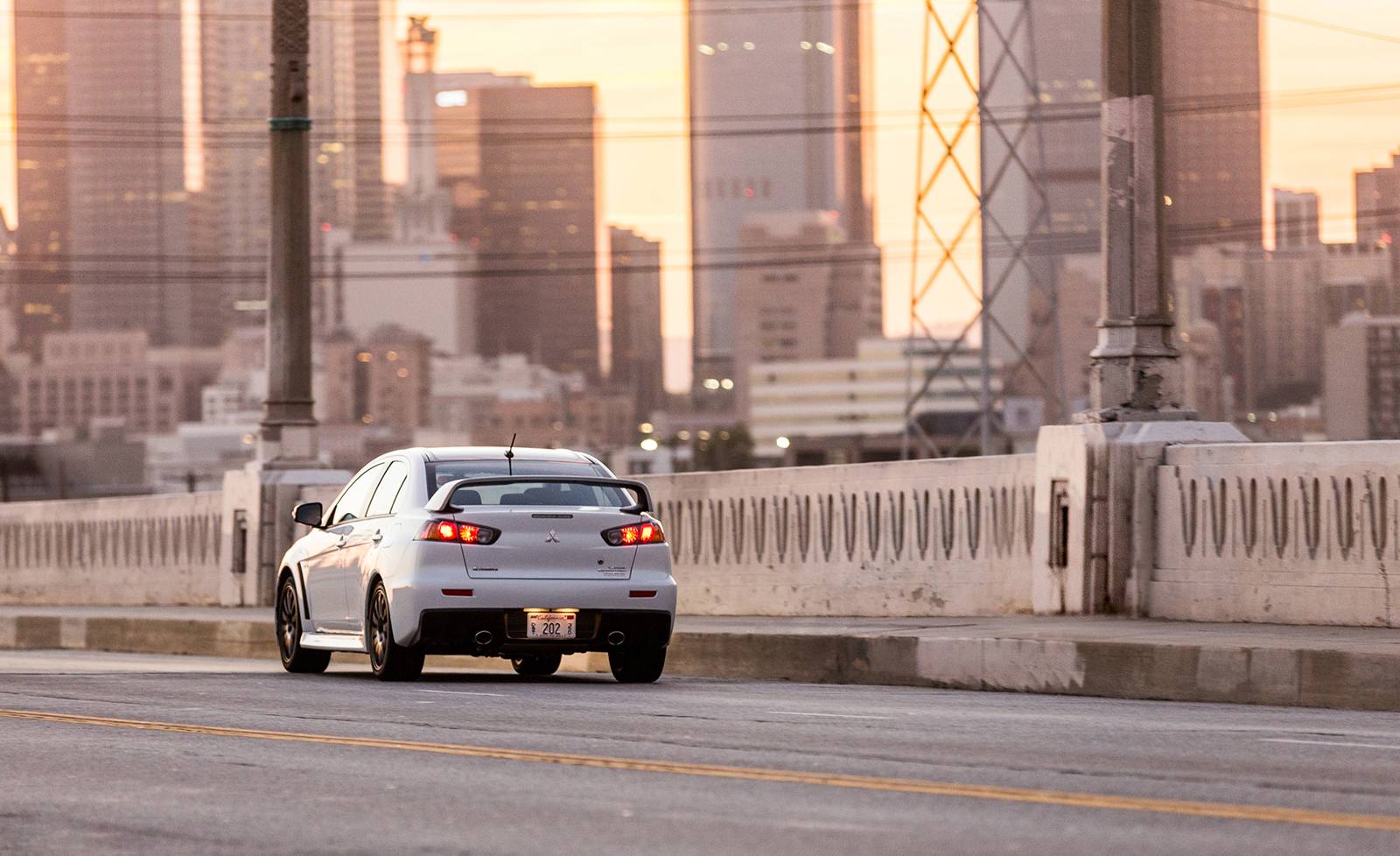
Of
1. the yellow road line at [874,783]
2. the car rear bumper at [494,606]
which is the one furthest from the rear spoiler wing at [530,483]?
the yellow road line at [874,783]

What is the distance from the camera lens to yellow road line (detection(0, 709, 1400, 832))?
774cm

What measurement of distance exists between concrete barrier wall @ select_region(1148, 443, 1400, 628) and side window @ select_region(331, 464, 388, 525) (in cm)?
559

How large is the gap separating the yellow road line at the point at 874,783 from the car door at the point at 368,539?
12.4 feet

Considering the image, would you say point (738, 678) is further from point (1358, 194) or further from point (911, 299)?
point (1358, 194)

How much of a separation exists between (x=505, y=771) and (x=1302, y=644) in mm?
5822

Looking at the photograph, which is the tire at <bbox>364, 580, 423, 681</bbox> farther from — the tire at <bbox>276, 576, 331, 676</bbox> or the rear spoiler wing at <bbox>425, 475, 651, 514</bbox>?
the tire at <bbox>276, 576, 331, 676</bbox>

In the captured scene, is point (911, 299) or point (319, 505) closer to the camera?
point (319, 505)

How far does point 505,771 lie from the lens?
945cm

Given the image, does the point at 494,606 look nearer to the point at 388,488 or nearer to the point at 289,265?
the point at 388,488

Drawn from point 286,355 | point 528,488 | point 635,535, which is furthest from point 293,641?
point 286,355

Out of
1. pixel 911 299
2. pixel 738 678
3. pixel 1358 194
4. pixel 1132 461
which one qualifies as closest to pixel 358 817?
pixel 738 678

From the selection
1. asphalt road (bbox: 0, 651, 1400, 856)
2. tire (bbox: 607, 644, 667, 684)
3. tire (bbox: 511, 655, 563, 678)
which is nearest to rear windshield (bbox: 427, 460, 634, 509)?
tire (bbox: 607, 644, 667, 684)

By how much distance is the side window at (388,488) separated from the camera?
15719 millimetres

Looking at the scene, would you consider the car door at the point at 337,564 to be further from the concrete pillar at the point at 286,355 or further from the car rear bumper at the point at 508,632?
the concrete pillar at the point at 286,355
